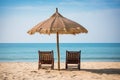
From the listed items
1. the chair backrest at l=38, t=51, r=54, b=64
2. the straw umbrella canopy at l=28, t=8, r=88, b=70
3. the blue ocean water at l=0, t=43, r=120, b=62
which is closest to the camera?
the straw umbrella canopy at l=28, t=8, r=88, b=70

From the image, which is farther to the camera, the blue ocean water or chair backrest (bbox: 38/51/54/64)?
the blue ocean water

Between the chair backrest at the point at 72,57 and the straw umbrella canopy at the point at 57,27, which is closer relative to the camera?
the straw umbrella canopy at the point at 57,27

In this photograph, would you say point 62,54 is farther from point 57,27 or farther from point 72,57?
point 57,27

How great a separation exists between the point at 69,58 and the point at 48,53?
61 centimetres

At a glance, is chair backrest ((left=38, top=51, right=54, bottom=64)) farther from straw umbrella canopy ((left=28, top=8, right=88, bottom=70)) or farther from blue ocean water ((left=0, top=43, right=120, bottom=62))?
blue ocean water ((left=0, top=43, right=120, bottom=62))

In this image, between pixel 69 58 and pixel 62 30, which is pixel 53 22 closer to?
pixel 62 30

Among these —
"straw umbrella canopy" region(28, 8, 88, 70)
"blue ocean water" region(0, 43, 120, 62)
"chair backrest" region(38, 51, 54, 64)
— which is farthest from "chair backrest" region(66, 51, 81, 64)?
"blue ocean water" region(0, 43, 120, 62)

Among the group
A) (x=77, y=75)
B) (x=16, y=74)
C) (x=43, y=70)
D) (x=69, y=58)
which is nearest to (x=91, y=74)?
(x=77, y=75)

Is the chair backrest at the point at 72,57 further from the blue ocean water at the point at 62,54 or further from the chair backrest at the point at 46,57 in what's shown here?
the blue ocean water at the point at 62,54

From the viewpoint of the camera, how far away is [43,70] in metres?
8.03

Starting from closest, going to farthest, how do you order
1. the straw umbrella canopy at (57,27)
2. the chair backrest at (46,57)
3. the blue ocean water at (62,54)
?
1. the straw umbrella canopy at (57,27)
2. the chair backrest at (46,57)
3. the blue ocean water at (62,54)

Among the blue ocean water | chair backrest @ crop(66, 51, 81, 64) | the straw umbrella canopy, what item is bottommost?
the blue ocean water

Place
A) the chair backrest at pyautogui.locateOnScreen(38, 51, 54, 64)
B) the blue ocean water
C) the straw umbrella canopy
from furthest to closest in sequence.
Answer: the blue ocean water, the chair backrest at pyautogui.locateOnScreen(38, 51, 54, 64), the straw umbrella canopy

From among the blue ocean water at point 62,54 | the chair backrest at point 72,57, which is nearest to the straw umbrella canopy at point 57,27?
the chair backrest at point 72,57
